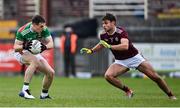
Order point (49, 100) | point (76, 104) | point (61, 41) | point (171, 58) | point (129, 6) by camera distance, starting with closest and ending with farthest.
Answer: point (76, 104), point (49, 100), point (171, 58), point (61, 41), point (129, 6)

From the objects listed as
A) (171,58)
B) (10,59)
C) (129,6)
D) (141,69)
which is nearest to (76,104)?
(141,69)

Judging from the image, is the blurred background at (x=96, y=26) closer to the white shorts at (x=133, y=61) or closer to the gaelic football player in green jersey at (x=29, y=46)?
the white shorts at (x=133, y=61)

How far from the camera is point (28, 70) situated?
54.1 ft

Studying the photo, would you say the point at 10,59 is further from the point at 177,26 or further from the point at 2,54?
the point at 177,26

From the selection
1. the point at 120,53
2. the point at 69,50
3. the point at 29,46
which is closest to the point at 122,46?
the point at 120,53

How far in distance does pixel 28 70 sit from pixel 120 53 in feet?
7.00

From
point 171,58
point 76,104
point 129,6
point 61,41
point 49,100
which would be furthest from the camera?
point 129,6

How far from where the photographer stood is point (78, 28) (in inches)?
1328

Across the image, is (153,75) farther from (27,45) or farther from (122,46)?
(27,45)

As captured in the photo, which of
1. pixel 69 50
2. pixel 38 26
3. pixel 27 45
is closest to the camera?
pixel 38 26

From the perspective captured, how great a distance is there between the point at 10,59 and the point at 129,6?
258 inches

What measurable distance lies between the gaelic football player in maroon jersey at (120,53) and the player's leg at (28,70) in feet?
3.66

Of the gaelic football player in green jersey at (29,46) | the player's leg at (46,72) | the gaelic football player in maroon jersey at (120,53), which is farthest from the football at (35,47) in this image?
the gaelic football player in maroon jersey at (120,53)

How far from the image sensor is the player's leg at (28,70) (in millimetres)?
16466
